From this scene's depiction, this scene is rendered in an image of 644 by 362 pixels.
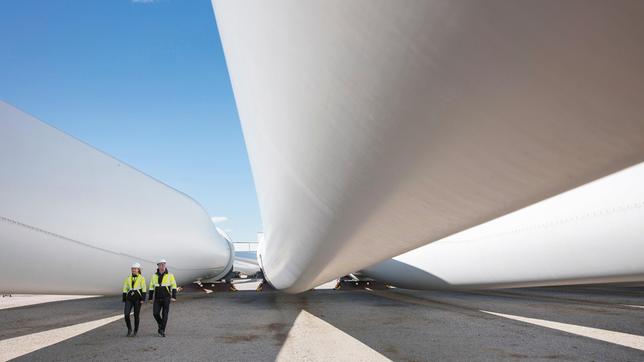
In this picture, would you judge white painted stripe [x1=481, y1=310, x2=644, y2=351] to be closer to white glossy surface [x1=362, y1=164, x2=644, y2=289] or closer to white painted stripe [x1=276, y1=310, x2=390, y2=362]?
white glossy surface [x1=362, y1=164, x2=644, y2=289]

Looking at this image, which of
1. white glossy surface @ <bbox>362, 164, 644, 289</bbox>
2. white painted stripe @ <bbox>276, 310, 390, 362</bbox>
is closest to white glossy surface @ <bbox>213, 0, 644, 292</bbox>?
white painted stripe @ <bbox>276, 310, 390, 362</bbox>

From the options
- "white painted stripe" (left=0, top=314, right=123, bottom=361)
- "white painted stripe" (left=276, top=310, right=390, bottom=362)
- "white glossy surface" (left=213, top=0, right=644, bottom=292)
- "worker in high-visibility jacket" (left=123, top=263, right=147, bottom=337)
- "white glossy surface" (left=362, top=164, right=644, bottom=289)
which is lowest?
"white painted stripe" (left=0, top=314, right=123, bottom=361)

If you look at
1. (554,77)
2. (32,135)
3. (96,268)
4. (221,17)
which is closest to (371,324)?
(96,268)

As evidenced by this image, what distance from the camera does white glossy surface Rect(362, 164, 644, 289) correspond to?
17.9 feet

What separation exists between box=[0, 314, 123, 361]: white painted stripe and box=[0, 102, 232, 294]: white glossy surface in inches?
21.9

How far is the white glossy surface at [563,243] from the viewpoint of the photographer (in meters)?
5.45

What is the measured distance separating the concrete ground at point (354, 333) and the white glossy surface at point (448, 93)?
3.33m

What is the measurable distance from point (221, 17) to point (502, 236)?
258 inches

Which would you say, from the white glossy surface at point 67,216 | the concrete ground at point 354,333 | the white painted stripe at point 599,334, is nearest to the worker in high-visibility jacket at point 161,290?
the concrete ground at point 354,333

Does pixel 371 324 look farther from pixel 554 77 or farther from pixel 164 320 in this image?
pixel 554 77

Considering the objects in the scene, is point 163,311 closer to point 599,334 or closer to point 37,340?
point 37,340

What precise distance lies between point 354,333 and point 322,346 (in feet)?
3.09

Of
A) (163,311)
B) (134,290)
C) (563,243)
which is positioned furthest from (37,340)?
(563,243)

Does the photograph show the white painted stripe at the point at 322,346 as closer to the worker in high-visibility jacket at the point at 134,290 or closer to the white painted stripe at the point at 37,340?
the worker in high-visibility jacket at the point at 134,290
